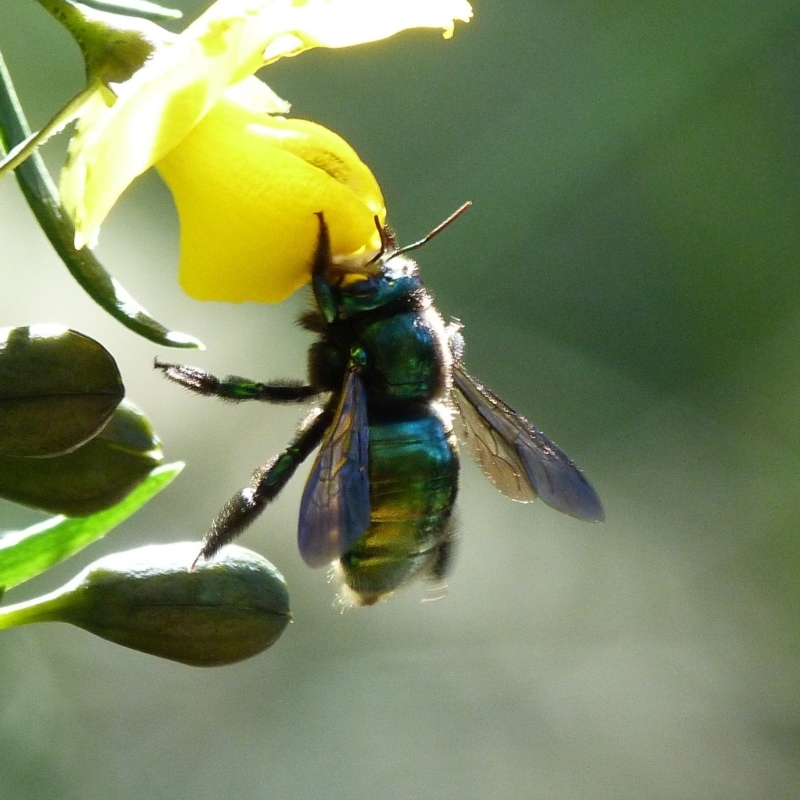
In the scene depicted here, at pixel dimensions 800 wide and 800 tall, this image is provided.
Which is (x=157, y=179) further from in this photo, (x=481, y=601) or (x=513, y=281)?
(x=481, y=601)

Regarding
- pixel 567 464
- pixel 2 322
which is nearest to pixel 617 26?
pixel 2 322

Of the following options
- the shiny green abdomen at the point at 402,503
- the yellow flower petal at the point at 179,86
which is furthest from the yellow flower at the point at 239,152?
the shiny green abdomen at the point at 402,503

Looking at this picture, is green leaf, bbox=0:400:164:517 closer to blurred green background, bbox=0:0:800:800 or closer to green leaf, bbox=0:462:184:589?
green leaf, bbox=0:462:184:589

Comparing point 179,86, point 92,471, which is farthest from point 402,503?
point 179,86

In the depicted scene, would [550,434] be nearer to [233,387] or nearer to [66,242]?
[233,387]

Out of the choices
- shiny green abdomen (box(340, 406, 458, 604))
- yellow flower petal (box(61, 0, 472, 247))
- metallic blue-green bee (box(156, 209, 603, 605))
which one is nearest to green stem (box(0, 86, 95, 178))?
yellow flower petal (box(61, 0, 472, 247))

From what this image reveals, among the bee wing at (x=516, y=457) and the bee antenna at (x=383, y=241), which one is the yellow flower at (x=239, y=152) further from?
the bee wing at (x=516, y=457)
